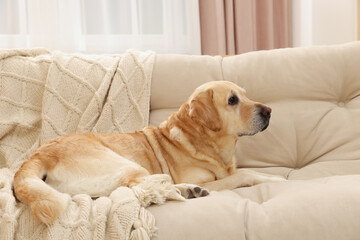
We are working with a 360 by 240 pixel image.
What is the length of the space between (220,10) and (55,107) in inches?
60.9

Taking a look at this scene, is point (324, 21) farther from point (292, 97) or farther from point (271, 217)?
point (271, 217)

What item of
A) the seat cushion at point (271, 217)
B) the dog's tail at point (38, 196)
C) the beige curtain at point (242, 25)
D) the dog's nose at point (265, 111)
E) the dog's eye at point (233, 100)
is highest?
the beige curtain at point (242, 25)

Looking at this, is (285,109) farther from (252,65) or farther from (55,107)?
(55,107)

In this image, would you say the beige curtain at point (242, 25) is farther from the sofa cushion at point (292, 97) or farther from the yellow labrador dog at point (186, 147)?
the yellow labrador dog at point (186, 147)

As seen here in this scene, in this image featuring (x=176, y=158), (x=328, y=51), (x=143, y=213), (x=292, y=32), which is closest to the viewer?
(x=143, y=213)

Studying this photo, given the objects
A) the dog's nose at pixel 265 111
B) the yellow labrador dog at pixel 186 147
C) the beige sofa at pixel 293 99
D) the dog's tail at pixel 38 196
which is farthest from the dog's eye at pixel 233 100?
the dog's tail at pixel 38 196

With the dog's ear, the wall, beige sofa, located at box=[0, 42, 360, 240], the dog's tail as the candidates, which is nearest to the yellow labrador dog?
the dog's ear

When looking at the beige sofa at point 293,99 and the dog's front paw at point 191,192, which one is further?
the beige sofa at point 293,99

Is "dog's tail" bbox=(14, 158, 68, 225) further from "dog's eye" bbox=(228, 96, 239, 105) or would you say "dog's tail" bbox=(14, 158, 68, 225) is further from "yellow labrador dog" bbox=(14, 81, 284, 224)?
"dog's eye" bbox=(228, 96, 239, 105)

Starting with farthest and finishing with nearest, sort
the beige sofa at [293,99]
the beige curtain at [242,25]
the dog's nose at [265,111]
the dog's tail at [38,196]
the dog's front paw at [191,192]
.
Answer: the beige curtain at [242,25]
the beige sofa at [293,99]
the dog's nose at [265,111]
the dog's front paw at [191,192]
the dog's tail at [38,196]

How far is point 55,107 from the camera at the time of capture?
6.75 ft

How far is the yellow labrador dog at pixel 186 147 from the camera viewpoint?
1535 millimetres

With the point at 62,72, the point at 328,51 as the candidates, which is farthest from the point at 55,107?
the point at 328,51

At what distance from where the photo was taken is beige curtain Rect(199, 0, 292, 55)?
10.2ft
